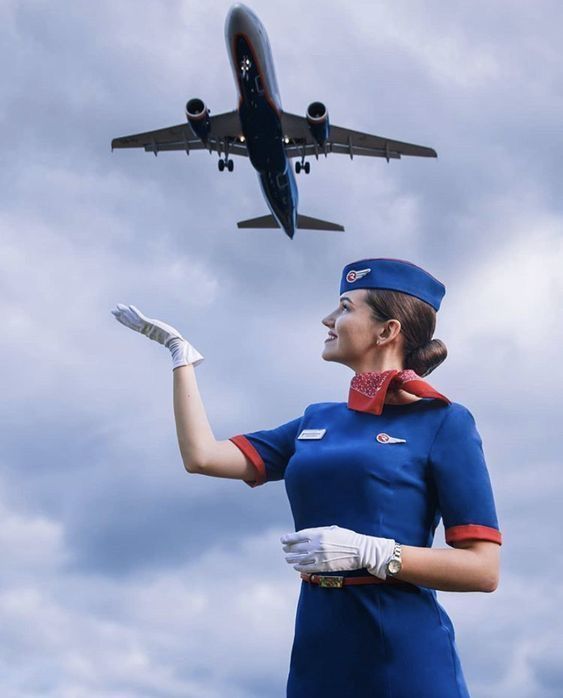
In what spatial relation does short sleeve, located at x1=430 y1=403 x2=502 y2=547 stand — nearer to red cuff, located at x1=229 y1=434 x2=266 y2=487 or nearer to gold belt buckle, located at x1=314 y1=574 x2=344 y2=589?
gold belt buckle, located at x1=314 y1=574 x2=344 y2=589

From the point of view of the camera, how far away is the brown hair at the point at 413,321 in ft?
11.4

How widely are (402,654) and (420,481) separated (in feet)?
1.86

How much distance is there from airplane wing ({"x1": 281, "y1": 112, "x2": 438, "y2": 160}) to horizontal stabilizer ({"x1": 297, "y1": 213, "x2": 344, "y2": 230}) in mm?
3294

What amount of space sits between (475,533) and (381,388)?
2.03 ft

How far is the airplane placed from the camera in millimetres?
29875

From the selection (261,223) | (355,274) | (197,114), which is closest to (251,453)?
(355,274)

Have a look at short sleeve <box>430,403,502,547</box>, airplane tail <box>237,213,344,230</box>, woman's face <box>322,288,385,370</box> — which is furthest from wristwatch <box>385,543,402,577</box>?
airplane tail <box>237,213,344,230</box>

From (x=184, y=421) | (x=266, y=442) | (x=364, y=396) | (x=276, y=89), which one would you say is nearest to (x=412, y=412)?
(x=364, y=396)

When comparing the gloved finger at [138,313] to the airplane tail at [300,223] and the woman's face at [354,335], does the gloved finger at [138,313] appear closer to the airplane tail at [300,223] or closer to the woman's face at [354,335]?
the woman's face at [354,335]

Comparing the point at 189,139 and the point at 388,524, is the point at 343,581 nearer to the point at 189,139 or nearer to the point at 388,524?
the point at 388,524

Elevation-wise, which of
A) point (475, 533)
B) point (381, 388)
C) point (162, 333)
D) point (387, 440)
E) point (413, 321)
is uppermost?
A: point (413, 321)

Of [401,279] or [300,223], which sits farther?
[300,223]

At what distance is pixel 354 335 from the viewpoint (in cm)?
343

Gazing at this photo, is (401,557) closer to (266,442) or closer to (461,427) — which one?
(461,427)
